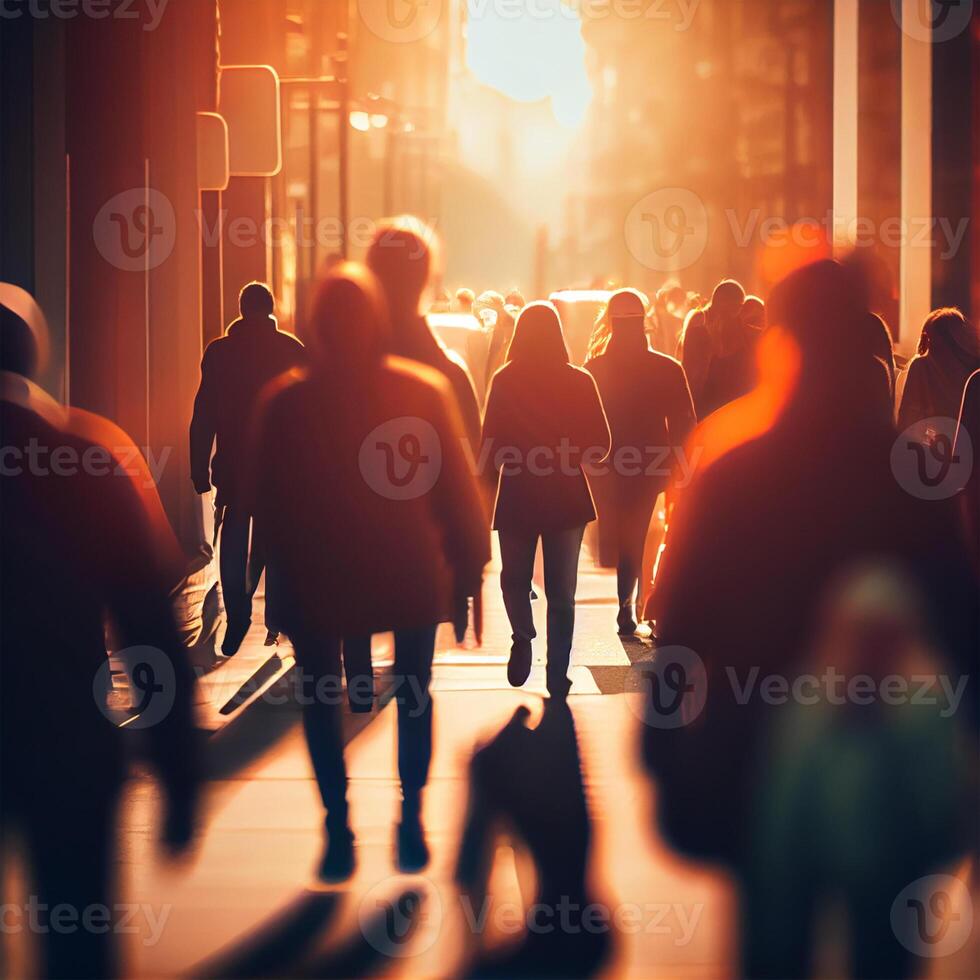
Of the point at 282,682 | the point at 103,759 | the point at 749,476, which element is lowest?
the point at 282,682

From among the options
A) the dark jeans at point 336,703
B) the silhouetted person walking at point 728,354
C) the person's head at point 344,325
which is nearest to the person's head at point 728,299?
the silhouetted person walking at point 728,354

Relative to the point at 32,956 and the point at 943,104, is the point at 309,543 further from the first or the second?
the point at 943,104

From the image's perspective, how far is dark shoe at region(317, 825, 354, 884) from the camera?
5297 mm

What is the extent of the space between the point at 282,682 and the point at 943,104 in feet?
40.6

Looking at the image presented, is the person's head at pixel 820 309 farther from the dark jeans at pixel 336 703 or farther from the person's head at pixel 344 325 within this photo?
the dark jeans at pixel 336 703

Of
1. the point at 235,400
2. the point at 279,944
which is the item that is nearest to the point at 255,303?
the point at 235,400

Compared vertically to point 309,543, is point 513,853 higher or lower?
lower

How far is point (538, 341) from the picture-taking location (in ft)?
25.9

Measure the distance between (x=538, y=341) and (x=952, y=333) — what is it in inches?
83.6

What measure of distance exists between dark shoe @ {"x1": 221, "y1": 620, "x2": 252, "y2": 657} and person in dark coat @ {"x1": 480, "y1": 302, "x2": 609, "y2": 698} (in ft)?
6.31

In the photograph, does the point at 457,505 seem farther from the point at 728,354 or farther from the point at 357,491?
the point at 728,354

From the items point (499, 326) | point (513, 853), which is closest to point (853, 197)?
point (499, 326)

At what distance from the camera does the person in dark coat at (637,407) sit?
9469 mm

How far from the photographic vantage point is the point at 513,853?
18.1ft
